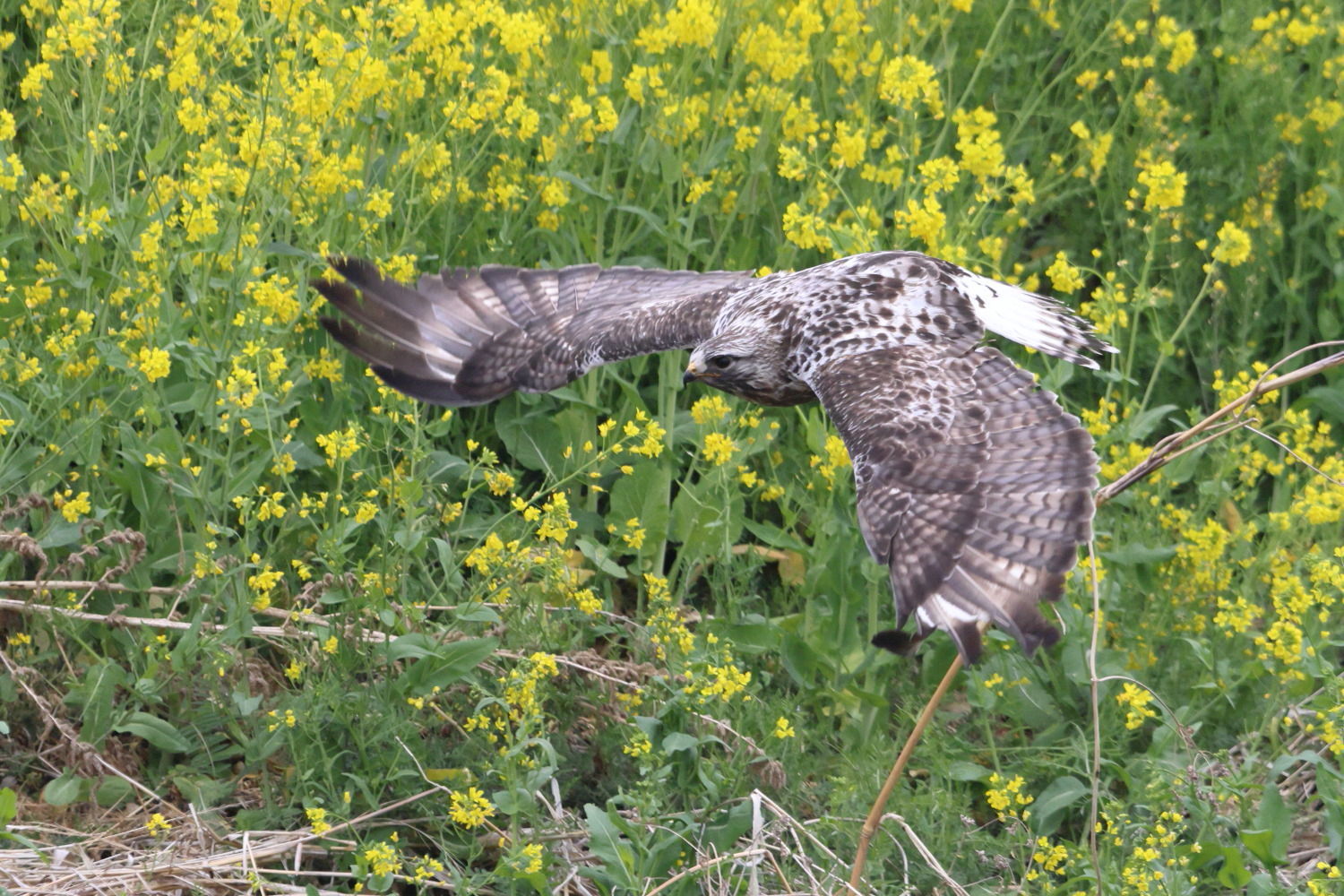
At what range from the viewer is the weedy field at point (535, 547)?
3.96 meters

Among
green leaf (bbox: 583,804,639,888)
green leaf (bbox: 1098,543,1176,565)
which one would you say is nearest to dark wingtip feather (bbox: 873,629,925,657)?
green leaf (bbox: 583,804,639,888)

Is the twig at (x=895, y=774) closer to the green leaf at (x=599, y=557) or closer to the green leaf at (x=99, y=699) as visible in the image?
the green leaf at (x=599, y=557)

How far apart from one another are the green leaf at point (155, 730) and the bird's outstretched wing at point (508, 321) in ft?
3.45

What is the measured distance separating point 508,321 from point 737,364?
3.00ft

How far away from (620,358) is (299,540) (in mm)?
1021

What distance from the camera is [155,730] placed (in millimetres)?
4113

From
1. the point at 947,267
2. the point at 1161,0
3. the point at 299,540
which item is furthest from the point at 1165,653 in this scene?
the point at 1161,0

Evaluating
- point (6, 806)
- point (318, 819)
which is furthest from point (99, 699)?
point (318, 819)

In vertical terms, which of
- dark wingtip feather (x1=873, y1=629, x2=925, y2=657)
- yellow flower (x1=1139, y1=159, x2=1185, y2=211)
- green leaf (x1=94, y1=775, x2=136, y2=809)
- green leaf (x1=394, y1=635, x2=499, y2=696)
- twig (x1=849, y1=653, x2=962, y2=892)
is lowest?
green leaf (x1=94, y1=775, x2=136, y2=809)

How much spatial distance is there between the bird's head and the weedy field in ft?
0.63

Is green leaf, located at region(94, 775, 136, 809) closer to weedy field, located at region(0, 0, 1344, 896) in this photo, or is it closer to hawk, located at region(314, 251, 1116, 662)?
weedy field, located at region(0, 0, 1344, 896)

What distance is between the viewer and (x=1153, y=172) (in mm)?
4625

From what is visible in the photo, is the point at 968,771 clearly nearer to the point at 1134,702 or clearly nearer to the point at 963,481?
the point at 1134,702

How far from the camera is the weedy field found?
13.0 feet
